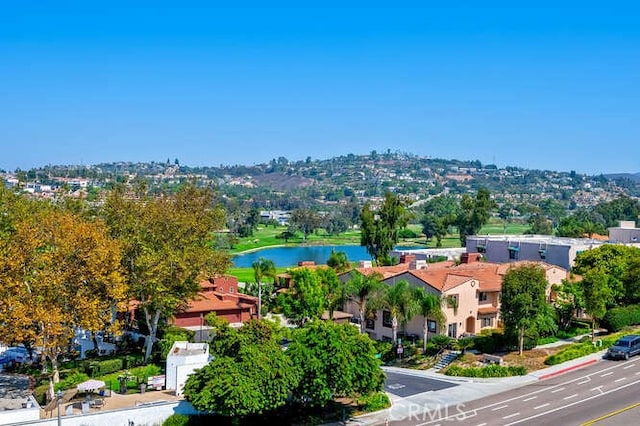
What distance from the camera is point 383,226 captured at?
82.9 m

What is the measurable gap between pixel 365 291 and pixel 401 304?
4.44 meters

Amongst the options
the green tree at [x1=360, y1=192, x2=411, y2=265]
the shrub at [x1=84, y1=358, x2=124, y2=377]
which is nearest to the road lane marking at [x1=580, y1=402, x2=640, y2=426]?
the shrub at [x1=84, y1=358, x2=124, y2=377]

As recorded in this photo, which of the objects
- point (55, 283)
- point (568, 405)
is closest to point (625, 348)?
point (568, 405)

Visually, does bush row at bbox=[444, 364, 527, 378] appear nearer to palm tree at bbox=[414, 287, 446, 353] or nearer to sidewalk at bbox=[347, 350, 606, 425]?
sidewalk at bbox=[347, 350, 606, 425]

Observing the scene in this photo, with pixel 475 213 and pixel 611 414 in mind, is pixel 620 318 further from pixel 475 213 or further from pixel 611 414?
pixel 475 213

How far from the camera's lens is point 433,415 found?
33.6m

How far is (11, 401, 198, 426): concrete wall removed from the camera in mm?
29844

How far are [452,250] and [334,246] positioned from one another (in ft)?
330

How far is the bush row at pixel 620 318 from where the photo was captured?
165 feet

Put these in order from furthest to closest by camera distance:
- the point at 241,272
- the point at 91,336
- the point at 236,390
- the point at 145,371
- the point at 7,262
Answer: the point at 241,272
the point at 91,336
the point at 145,371
the point at 7,262
the point at 236,390

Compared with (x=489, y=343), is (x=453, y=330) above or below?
above

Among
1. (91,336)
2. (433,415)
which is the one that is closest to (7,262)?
(91,336)

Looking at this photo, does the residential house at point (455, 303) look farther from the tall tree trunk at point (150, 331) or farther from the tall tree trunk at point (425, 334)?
the tall tree trunk at point (150, 331)

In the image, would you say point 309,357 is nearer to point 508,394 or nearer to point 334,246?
point 508,394
